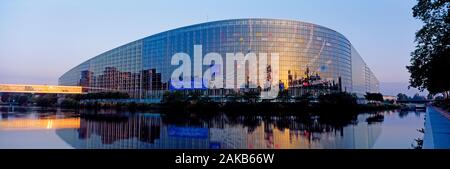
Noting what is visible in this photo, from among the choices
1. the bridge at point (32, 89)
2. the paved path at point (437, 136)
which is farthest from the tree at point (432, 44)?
the bridge at point (32, 89)

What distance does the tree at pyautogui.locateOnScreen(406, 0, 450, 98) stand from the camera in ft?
69.9

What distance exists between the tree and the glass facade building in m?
68.5

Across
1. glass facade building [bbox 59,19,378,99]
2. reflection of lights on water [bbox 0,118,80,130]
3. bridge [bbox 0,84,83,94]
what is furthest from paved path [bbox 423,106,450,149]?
bridge [bbox 0,84,83,94]

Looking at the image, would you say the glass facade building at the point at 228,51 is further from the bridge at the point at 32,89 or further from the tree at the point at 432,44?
the tree at the point at 432,44

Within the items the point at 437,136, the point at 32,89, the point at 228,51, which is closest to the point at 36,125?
the point at 437,136

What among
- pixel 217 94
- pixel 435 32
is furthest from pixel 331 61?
pixel 435 32

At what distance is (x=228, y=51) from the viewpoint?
94625 millimetres

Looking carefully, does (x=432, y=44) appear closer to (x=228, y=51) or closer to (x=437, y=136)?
(x=437, y=136)

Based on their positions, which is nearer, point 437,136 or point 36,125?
point 437,136

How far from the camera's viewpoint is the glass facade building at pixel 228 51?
94.9 m

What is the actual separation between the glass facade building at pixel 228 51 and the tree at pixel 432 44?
68477 millimetres

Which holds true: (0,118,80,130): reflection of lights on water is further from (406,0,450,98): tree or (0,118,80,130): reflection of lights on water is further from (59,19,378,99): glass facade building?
(59,19,378,99): glass facade building

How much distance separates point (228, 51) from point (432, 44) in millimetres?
72334
